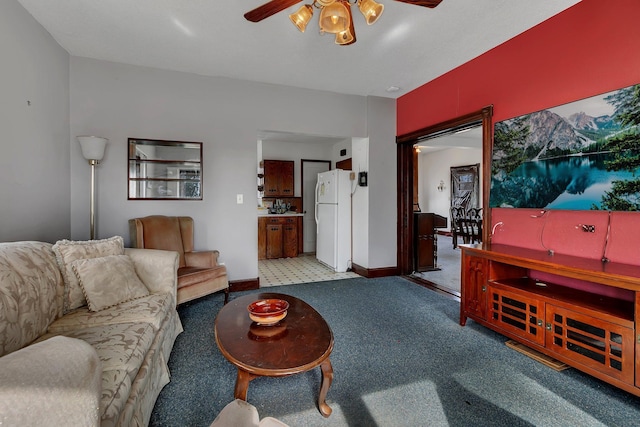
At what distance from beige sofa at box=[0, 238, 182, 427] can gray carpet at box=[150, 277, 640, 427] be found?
0.81 ft

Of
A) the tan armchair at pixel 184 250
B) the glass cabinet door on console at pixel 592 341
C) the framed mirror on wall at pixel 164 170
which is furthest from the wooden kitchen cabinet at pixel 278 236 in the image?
the glass cabinet door on console at pixel 592 341

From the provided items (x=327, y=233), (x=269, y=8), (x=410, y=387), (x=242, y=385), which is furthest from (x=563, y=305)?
(x=327, y=233)

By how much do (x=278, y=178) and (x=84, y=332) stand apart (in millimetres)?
4815

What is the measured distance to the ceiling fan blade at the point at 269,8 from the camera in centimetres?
168

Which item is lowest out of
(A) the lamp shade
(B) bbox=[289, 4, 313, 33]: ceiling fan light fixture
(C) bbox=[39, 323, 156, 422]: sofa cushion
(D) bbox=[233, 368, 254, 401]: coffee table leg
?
(D) bbox=[233, 368, 254, 401]: coffee table leg

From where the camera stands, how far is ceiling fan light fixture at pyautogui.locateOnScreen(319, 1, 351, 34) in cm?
173

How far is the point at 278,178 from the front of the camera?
6.11 meters

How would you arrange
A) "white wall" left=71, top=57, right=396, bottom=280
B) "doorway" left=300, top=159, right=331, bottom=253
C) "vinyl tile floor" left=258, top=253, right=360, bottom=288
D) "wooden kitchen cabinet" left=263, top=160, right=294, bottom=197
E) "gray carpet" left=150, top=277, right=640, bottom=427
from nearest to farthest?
1. "gray carpet" left=150, top=277, right=640, bottom=427
2. "white wall" left=71, top=57, right=396, bottom=280
3. "vinyl tile floor" left=258, top=253, right=360, bottom=288
4. "wooden kitchen cabinet" left=263, top=160, right=294, bottom=197
5. "doorway" left=300, top=159, right=331, bottom=253

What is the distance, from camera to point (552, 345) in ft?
6.33

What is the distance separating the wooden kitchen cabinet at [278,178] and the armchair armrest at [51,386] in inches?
205

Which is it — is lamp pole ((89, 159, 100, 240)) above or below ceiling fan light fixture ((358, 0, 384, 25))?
below

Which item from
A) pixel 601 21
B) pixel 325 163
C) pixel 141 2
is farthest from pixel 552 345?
pixel 325 163

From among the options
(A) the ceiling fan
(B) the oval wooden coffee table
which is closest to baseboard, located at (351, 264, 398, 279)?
(B) the oval wooden coffee table

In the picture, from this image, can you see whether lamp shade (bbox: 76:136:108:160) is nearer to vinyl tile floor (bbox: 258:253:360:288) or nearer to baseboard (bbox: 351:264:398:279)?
vinyl tile floor (bbox: 258:253:360:288)
